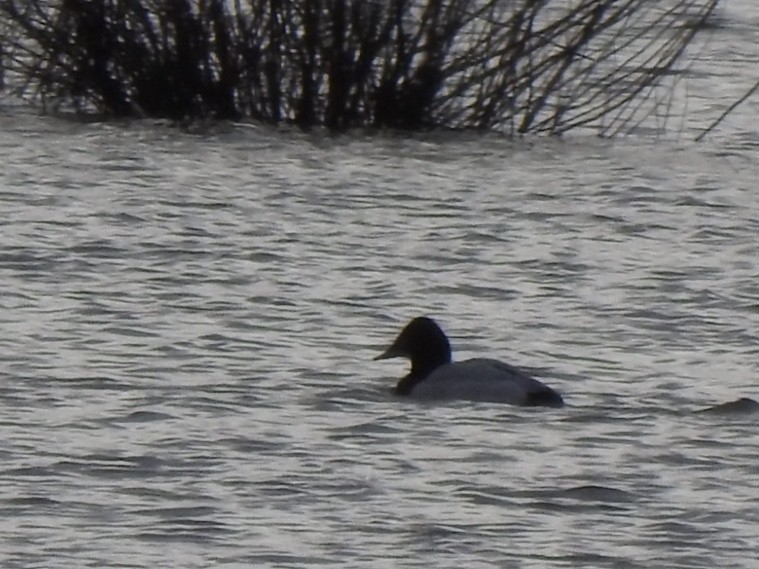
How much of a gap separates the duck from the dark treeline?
283 inches

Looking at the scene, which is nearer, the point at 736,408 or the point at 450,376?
the point at 736,408

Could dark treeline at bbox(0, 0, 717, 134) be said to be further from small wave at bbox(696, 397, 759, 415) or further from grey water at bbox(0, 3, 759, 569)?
small wave at bbox(696, 397, 759, 415)

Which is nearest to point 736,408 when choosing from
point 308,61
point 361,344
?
point 361,344

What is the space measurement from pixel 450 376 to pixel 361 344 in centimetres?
117

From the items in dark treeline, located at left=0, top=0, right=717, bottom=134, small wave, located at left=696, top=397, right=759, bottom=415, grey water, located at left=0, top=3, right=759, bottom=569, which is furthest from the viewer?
dark treeline, located at left=0, top=0, right=717, bottom=134

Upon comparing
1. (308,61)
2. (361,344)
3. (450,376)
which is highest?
(308,61)

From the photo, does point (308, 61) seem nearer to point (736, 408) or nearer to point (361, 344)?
point (361, 344)

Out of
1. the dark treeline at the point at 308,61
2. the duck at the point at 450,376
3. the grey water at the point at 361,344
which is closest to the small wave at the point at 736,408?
the grey water at the point at 361,344

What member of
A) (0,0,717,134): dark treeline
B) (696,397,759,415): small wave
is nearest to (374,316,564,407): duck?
(696,397,759,415): small wave

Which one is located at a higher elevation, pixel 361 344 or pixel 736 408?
pixel 736 408

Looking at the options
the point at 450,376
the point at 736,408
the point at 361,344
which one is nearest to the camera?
the point at 736,408

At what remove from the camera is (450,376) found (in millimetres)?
11297

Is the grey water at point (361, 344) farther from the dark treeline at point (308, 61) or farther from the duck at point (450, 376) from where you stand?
the dark treeline at point (308, 61)

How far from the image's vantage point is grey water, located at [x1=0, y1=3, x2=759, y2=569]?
29.2 ft
